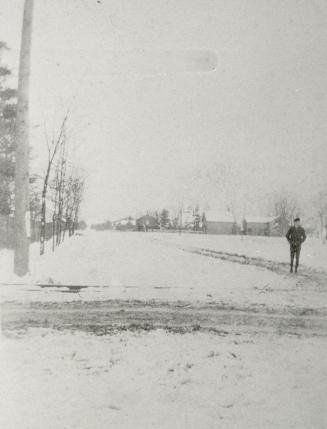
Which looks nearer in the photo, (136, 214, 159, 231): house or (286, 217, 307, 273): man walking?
(286, 217, 307, 273): man walking

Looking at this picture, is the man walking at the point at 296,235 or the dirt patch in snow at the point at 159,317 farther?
the man walking at the point at 296,235

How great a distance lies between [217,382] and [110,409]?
0.90 metres

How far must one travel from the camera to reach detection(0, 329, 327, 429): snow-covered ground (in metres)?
2.82

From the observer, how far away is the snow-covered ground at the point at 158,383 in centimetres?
282

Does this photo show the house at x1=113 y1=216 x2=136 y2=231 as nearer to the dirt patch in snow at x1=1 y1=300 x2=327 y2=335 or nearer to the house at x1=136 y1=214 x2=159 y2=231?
the house at x1=136 y1=214 x2=159 y2=231

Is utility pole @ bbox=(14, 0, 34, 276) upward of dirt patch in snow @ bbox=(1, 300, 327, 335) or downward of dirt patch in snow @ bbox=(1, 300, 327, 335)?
upward

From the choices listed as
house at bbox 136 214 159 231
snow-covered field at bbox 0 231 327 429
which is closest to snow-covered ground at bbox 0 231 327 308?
snow-covered field at bbox 0 231 327 429

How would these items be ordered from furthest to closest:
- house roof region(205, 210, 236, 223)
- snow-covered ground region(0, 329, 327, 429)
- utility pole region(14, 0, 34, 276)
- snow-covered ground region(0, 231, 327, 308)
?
1. house roof region(205, 210, 236, 223)
2. utility pole region(14, 0, 34, 276)
3. snow-covered ground region(0, 231, 327, 308)
4. snow-covered ground region(0, 329, 327, 429)

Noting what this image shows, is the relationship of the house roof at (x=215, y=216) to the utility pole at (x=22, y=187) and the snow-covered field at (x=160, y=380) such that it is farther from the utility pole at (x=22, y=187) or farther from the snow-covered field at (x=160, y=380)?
the snow-covered field at (x=160, y=380)

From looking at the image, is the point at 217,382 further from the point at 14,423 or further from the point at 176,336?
the point at 14,423

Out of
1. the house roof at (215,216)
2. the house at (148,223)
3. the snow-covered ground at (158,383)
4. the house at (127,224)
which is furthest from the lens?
the house at (127,224)

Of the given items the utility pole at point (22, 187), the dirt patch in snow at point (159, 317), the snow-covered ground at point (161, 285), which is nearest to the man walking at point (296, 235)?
the snow-covered ground at point (161, 285)

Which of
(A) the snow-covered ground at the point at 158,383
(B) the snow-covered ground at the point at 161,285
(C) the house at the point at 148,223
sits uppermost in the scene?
(C) the house at the point at 148,223

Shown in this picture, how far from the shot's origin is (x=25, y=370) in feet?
11.0
